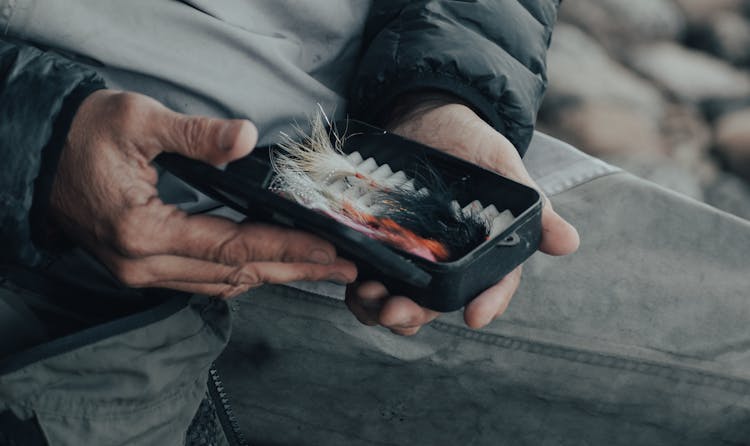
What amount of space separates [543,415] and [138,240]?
2.45ft

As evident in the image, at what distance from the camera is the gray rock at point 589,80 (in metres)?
2.79

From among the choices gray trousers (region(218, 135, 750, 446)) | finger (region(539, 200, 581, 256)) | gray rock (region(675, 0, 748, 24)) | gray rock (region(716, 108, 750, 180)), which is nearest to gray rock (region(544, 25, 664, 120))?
gray rock (region(716, 108, 750, 180))

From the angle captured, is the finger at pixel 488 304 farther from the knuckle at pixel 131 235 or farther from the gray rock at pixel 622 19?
the gray rock at pixel 622 19

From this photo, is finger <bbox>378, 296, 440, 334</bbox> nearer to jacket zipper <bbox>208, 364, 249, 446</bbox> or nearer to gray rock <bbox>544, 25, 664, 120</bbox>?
jacket zipper <bbox>208, 364, 249, 446</bbox>

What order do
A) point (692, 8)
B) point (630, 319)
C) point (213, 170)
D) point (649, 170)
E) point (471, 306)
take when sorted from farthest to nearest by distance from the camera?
point (692, 8) → point (649, 170) → point (630, 319) → point (471, 306) → point (213, 170)

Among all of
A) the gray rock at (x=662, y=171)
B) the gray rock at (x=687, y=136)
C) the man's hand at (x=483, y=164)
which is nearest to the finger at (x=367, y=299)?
the man's hand at (x=483, y=164)

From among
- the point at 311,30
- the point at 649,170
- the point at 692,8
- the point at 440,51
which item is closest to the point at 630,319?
the point at 440,51

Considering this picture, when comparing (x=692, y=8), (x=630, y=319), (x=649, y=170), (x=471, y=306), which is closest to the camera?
(x=471, y=306)

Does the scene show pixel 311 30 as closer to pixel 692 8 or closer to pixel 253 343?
pixel 253 343

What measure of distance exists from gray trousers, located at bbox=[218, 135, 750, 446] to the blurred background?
1279mm

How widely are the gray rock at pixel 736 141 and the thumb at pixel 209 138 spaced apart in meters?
2.28

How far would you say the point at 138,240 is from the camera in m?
0.96

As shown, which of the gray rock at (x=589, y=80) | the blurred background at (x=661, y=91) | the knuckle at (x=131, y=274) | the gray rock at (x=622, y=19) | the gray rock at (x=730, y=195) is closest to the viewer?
the knuckle at (x=131, y=274)

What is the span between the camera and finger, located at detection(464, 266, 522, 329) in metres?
1.03
